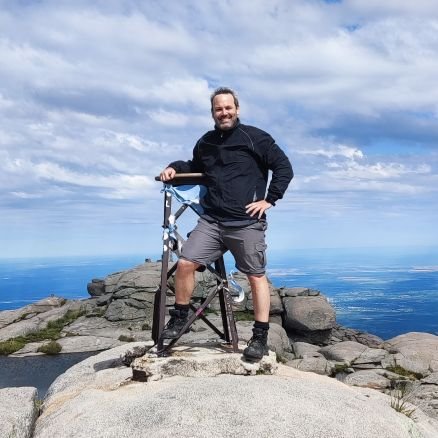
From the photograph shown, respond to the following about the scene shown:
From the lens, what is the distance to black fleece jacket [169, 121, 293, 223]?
8.73m

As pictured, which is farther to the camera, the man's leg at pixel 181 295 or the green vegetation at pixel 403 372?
the green vegetation at pixel 403 372

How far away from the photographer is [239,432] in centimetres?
638

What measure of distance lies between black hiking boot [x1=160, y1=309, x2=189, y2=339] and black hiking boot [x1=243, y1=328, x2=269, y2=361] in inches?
49.0

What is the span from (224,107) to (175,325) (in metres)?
3.97

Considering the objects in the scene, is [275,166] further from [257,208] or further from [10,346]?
[10,346]

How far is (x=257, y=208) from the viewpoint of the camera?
28.2 feet

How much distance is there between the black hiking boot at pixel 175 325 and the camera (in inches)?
354

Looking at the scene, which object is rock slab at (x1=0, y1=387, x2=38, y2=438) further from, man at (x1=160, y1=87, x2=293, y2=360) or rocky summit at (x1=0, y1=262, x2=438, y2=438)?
man at (x1=160, y1=87, x2=293, y2=360)

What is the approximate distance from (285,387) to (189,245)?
9.45ft

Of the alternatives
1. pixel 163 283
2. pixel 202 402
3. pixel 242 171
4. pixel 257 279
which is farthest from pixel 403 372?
pixel 202 402

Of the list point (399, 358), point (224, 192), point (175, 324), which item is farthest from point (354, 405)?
point (399, 358)

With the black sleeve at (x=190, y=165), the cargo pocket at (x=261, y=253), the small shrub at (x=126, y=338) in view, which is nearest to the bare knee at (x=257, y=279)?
the cargo pocket at (x=261, y=253)

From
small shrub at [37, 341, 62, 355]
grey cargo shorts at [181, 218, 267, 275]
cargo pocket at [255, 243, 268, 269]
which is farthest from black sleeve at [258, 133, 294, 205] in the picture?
small shrub at [37, 341, 62, 355]

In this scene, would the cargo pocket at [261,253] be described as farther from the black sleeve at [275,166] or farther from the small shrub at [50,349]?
the small shrub at [50,349]
